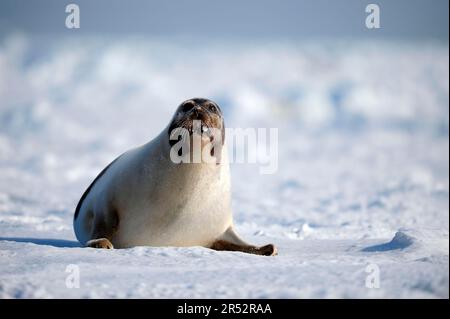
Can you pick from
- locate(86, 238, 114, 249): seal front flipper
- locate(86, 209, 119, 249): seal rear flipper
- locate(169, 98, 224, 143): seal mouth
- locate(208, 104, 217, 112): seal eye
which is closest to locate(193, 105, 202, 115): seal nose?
locate(169, 98, 224, 143): seal mouth

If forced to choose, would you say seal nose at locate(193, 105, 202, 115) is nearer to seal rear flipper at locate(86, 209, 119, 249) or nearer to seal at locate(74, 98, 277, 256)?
seal at locate(74, 98, 277, 256)

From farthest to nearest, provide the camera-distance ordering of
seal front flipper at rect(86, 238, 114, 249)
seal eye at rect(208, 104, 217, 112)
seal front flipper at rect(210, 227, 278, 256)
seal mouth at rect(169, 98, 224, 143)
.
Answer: seal front flipper at rect(210, 227, 278, 256) < seal eye at rect(208, 104, 217, 112) < seal mouth at rect(169, 98, 224, 143) < seal front flipper at rect(86, 238, 114, 249)

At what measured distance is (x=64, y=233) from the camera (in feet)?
21.6

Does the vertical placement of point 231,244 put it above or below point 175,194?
below

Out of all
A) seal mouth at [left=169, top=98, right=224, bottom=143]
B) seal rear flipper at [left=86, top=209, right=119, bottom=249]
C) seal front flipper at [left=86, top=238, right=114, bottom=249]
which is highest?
seal mouth at [left=169, top=98, right=224, bottom=143]

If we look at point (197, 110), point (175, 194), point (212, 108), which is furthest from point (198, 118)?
point (175, 194)

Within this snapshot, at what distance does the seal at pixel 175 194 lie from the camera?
16.4 ft

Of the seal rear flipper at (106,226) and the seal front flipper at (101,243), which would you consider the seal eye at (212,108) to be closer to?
the seal rear flipper at (106,226)

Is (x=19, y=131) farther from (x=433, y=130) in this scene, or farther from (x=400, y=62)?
(x=400, y=62)

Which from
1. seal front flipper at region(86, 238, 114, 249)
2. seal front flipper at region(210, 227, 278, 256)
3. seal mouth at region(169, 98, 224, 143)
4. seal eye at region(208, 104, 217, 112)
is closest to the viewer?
seal front flipper at region(86, 238, 114, 249)

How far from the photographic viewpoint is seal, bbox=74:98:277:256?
500 centimetres

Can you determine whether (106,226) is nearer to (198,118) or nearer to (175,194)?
(175,194)

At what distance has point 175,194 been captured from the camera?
5.07 metres

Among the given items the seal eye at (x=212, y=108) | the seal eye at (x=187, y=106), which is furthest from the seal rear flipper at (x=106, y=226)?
the seal eye at (x=212, y=108)
